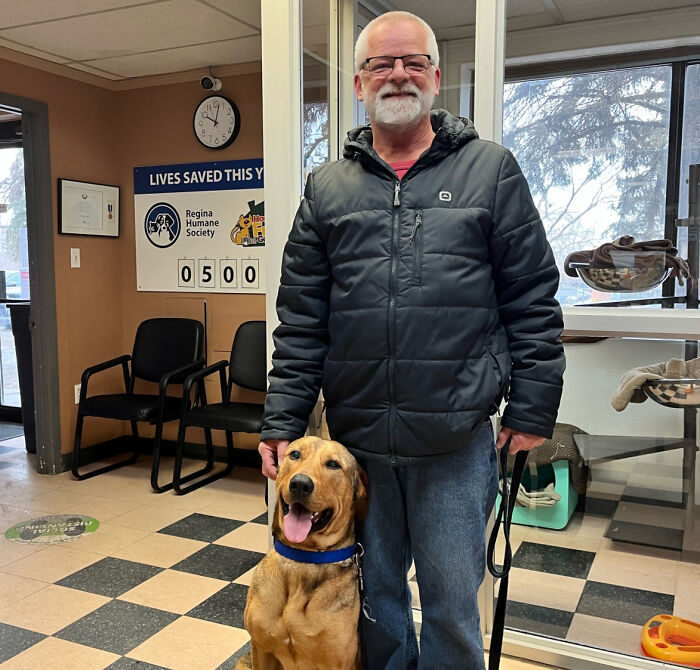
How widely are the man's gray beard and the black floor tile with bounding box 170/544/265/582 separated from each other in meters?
2.00

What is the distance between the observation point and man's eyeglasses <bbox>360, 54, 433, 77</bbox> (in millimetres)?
1555

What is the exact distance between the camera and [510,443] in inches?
63.3

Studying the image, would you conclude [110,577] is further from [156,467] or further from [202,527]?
[156,467]

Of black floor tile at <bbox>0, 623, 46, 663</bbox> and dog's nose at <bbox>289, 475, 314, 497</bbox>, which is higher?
dog's nose at <bbox>289, 475, 314, 497</bbox>

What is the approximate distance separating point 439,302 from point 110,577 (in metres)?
2.07

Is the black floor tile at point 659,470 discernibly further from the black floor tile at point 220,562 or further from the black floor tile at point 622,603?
the black floor tile at point 220,562

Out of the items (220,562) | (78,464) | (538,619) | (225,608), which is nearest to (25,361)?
(78,464)

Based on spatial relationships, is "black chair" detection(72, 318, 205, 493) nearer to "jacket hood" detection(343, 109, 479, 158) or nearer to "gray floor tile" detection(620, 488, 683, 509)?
"gray floor tile" detection(620, 488, 683, 509)

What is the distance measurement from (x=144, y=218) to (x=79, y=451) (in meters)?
1.49

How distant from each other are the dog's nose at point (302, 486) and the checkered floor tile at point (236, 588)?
1.04 meters

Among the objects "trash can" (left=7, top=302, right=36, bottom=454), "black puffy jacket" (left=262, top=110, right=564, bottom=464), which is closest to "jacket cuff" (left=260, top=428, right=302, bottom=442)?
"black puffy jacket" (left=262, top=110, right=564, bottom=464)

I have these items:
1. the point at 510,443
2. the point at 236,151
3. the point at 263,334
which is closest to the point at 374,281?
the point at 510,443

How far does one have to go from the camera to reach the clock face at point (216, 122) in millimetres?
4203

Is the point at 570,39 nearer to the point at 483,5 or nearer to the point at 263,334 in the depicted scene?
the point at 483,5
